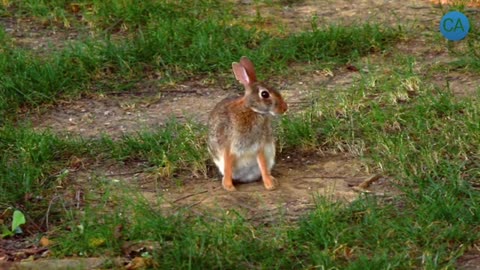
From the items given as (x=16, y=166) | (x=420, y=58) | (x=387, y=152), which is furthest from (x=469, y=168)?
(x=16, y=166)

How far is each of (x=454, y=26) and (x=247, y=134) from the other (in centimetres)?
237

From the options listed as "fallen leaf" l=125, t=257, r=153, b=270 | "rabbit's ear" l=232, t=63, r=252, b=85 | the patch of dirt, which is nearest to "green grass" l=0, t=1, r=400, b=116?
the patch of dirt

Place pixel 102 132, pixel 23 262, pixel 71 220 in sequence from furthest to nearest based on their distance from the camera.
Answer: pixel 102 132
pixel 71 220
pixel 23 262

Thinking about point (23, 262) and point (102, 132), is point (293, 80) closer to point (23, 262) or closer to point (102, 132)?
point (102, 132)

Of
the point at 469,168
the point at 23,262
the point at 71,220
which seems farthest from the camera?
the point at 469,168

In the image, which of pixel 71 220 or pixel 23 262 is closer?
pixel 23 262

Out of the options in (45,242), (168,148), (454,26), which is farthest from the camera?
(454,26)

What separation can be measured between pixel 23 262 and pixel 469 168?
7.54 ft

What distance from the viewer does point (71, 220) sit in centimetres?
534

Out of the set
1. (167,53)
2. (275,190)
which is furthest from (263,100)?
(167,53)

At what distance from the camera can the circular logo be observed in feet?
24.7

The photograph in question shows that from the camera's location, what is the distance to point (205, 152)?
19.9 feet

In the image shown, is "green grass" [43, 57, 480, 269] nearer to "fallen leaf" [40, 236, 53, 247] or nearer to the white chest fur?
"fallen leaf" [40, 236, 53, 247]

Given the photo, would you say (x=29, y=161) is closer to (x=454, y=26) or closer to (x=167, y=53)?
(x=167, y=53)
